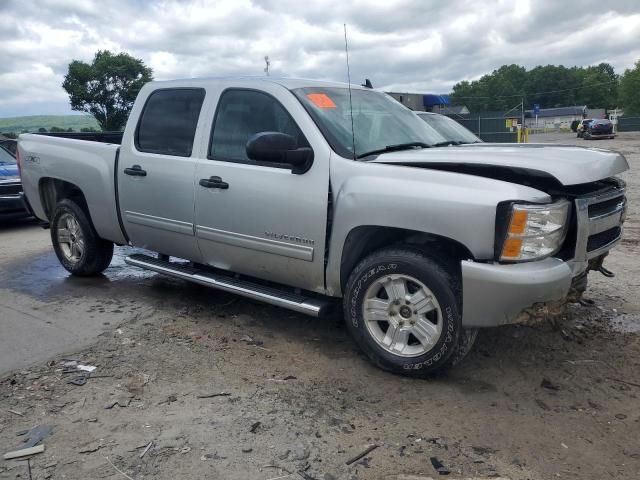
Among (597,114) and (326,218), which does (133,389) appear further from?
(597,114)

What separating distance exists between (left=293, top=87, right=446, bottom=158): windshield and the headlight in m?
1.24

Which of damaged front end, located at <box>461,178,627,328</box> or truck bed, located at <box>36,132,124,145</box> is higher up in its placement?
truck bed, located at <box>36,132,124,145</box>

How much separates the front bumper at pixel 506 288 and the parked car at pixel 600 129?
40908mm

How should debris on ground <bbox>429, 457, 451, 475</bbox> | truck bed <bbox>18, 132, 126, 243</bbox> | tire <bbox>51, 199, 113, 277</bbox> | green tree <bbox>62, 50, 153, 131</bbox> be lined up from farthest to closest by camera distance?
green tree <bbox>62, 50, 153, 131</bbox>
tire <bbox>51, 199, 113, 277</bbox>
truck bed <bbox>18, 132, 126, 243</bbox>
debris on ground <bbox>429, 457, 451, 475</bbox>

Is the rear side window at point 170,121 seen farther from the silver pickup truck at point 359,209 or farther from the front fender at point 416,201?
the front fender at point 416,201

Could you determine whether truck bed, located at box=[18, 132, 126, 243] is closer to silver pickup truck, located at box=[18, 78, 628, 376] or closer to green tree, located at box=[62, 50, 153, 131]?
silver pickup truck, located at box=[18, 78, 628, 376]

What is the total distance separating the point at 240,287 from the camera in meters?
4.57

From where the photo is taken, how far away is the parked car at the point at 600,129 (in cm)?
3966

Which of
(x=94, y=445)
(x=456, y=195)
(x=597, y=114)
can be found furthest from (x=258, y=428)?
(x=597, y=114)

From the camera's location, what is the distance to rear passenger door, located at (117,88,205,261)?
4879 millimetres

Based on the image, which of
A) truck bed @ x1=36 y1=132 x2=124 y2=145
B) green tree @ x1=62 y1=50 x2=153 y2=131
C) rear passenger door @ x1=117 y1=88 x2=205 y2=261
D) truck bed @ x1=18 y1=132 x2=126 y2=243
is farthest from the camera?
green tree @ x1=62 y1=50 x2=153 y2=131

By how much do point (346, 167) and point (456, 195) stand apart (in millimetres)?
820

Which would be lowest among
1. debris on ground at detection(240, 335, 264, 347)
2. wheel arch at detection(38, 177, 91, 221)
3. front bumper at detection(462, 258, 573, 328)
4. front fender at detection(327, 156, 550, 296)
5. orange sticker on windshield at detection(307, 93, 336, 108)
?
debris on ground at detection(240, 335, 264, 347)

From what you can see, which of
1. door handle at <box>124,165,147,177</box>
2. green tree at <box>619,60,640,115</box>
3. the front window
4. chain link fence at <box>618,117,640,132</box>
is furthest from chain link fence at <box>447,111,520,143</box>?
green tree at <box>619,60,640,115</box>
